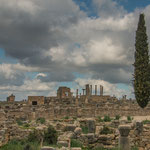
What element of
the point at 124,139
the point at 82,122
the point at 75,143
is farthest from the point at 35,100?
the point at 124,139

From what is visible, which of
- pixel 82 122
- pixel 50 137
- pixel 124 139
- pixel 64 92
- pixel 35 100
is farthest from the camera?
pixel 64 92

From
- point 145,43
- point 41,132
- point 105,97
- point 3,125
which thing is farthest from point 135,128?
point 105,97

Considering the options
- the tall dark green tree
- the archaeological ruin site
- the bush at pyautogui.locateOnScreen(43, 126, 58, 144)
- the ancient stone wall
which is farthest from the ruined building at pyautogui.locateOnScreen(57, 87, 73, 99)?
the bush at pyautogui.locateOnScreen(43, 126, 58, 144)

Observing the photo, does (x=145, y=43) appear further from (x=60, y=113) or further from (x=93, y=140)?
(x=93, y=140)

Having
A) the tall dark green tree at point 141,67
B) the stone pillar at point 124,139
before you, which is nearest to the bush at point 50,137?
the stone pillar at point 124,139

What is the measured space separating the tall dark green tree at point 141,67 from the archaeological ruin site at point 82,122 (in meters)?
2.38

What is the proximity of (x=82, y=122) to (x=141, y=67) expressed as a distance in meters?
11.5

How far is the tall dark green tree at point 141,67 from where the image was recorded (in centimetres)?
2698

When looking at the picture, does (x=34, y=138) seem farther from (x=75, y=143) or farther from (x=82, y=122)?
(x=82, y=122)

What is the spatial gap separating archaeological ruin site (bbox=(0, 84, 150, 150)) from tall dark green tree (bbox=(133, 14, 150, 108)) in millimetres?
2375

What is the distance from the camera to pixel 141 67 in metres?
27.7

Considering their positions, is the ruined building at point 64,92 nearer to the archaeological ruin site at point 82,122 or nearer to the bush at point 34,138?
the archaeological ruin site at point 82,122

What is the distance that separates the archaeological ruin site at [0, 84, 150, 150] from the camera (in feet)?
38.9

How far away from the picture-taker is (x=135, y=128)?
13.2m
